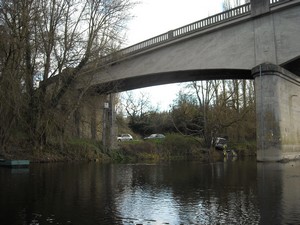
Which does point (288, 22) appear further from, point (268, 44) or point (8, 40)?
point (8, 40)

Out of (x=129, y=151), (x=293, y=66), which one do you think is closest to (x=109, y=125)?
(x=129, y=151)

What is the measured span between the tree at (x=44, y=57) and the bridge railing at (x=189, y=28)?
7.72 feet

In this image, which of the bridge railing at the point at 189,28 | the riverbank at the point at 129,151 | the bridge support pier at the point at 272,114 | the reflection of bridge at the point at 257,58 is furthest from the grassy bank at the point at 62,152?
the bridge support pier at the point at 272,114

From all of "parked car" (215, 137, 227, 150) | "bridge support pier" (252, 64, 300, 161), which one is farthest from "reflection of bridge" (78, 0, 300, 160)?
"parked car" (215, 137, 227, 150)

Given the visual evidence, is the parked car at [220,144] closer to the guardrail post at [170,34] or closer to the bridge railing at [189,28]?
the bridge railing at [189,28]

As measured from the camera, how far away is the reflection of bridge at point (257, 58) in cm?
2656

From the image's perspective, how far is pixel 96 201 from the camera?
377 inches

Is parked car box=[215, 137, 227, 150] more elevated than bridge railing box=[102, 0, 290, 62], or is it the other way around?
bridge railing box=[102, 0, 290, 62]

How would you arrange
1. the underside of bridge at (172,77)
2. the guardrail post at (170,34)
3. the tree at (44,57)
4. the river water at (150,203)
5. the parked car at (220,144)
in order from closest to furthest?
the river water at (150,203) < the tree at (44,57) < the underside of bridge at (172,77) < the guardrail post at (170,34) < the parked car at (220,144)

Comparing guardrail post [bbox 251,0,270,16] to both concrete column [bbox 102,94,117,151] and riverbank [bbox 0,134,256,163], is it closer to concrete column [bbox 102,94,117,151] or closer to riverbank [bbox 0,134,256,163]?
riverbank [bbox 0,134,256,163]

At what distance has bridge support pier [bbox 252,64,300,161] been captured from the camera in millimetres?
26406

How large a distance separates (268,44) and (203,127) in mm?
16384

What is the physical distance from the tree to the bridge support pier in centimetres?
1166

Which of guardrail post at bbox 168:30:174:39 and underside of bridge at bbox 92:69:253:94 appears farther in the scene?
guardrail post at bbox 168:30:174:39
